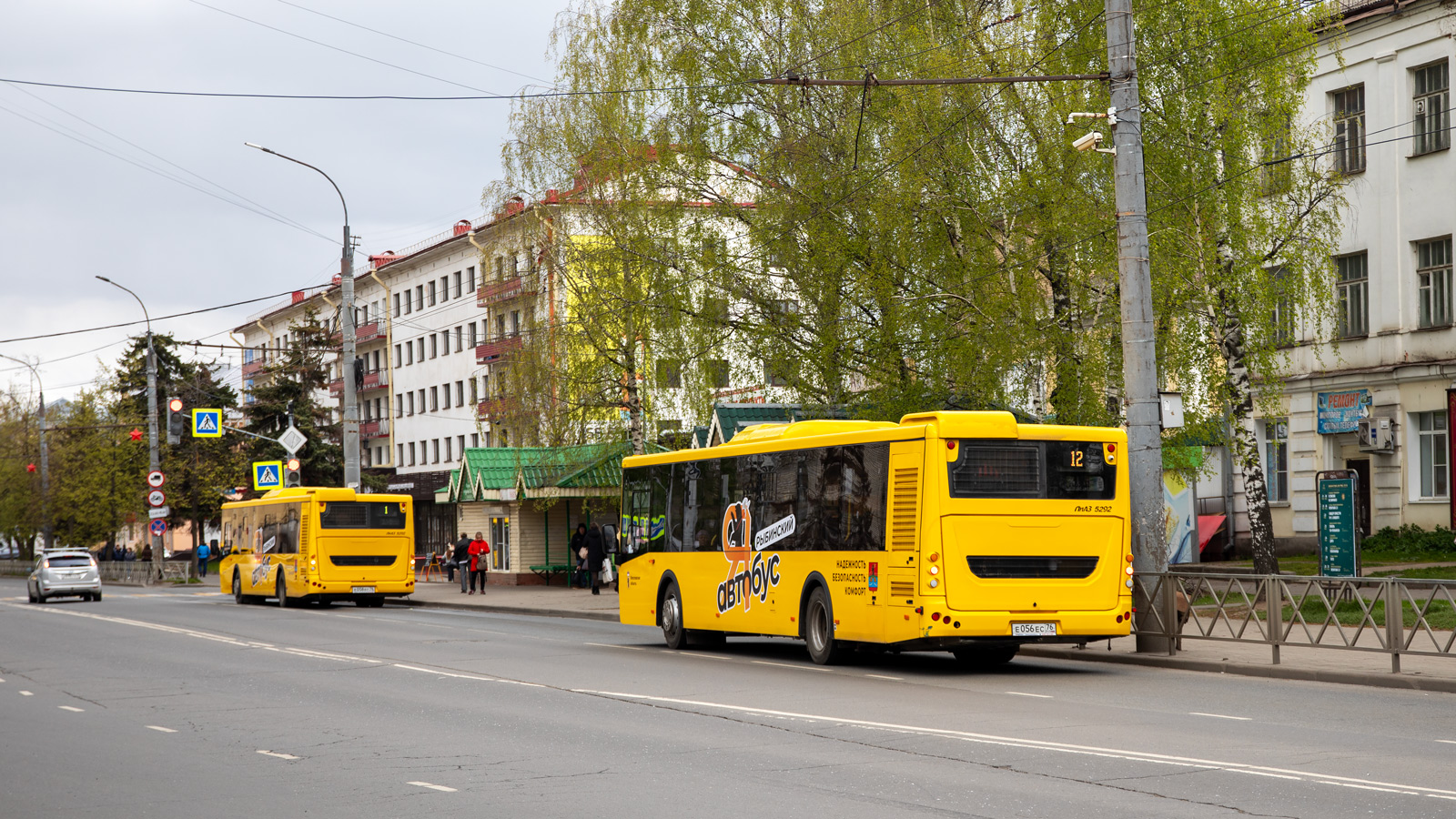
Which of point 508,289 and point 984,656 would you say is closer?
point 984,656

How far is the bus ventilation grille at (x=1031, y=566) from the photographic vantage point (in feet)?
56.2

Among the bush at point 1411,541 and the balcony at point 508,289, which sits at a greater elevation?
the balcony at point 508,289

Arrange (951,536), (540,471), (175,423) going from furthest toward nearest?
(175,423) → (540,471) → (951,536)

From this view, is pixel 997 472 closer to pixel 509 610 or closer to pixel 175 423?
pixel 509 610

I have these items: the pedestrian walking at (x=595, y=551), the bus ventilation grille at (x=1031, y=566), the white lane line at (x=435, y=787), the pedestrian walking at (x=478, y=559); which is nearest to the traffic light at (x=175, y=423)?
the pedestrian walking at (x=478, y=559)

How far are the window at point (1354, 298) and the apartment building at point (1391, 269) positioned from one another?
0.03 meters

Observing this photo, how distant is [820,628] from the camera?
1906 centimetres

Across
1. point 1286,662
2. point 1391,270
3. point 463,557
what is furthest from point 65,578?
point 1286,662

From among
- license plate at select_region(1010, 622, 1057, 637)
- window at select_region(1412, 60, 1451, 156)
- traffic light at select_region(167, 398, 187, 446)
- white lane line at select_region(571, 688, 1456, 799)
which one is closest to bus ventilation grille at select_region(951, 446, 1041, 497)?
license plate at select_region(1010, 622, 1057, 637)

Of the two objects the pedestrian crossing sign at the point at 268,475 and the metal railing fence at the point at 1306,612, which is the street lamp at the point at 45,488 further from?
the metal railing fence at the point at 1306,612

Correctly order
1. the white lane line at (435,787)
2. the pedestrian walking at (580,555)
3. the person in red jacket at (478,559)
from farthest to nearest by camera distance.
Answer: the pedestrian walking at (580,555) < the person in red jacket at (478,559) < the white lane line at (435,787)

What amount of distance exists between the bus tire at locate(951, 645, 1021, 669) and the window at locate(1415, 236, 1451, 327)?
20644mm

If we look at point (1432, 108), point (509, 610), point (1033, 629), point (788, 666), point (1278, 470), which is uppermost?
point (1432, 108)

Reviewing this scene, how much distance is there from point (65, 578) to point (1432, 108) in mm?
39052
